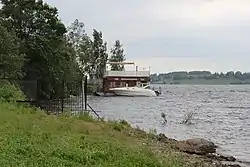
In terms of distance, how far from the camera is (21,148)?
39.6 feet

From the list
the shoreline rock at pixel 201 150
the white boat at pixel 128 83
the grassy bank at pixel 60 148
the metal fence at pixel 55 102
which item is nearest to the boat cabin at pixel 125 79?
the white boat at pixel 128 83

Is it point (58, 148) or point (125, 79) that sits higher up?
point (125, 79)

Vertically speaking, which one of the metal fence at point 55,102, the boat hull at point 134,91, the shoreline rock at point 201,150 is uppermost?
the metal fence at point 55,102

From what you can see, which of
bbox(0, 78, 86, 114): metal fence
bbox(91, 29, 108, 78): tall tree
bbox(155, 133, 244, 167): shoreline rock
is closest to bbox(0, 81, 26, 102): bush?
bbox(0, 78, 86, 114): metal fence

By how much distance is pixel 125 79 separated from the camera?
103250mm

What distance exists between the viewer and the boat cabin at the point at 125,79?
336 ft

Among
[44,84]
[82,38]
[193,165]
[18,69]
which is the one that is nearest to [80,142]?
[193,165]

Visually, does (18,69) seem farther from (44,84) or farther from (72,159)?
(72,159)

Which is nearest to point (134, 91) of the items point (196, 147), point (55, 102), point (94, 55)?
point (94, 55)

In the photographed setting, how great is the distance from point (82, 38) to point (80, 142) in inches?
3599

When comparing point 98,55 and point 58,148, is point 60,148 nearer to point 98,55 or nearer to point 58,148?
point 58,148

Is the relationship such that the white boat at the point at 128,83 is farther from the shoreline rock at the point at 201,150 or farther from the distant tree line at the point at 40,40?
the shoreline rock at the point at 201,150

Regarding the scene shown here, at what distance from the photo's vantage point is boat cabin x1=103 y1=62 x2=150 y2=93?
103 metres

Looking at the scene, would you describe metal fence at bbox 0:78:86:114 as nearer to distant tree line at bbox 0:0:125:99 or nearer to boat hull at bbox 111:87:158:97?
distant tree line at bbox 0:0:125:99
